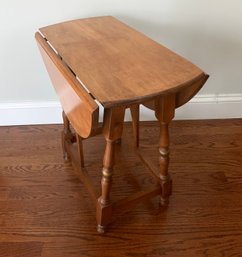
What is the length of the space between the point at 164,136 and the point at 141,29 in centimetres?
73

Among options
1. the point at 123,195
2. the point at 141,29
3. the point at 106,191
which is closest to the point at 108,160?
the point at 106,191

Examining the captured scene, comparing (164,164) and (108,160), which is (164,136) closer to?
(164,164)

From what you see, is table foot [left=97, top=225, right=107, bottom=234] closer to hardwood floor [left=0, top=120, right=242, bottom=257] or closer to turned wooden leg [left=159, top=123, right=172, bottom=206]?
hardwood floor [left=0, top=120, right=242, bottom=257]

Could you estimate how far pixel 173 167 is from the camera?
1.68 m

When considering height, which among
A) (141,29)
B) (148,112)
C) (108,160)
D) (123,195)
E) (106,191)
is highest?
(141,29)

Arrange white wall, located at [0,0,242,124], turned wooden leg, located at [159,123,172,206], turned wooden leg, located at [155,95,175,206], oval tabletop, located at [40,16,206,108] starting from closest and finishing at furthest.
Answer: oval tabletop, located at [40,16,206,108], turned wooden leg, located at [155,95,175,206], turned wooden leg, located at [159,123,172,206], white wall, located at [0,0,242,124]

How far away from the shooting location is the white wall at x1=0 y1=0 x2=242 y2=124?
1.66 m

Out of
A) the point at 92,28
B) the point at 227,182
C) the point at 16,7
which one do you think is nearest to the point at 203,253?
the point at 227,182

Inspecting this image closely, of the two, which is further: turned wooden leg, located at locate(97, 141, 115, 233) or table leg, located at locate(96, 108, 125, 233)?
turned wooden leg, located at locate(97, 141, 115, 233)

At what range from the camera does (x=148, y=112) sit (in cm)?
204

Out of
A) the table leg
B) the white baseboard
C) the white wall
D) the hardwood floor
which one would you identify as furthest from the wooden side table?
the white baseboard

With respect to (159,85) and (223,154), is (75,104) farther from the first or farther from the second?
(223,154)

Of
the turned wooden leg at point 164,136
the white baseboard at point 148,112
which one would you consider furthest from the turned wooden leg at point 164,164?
the white baseboard at point 148,112

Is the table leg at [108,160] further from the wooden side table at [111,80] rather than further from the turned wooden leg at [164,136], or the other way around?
the turned wooden leg at [164,136]
